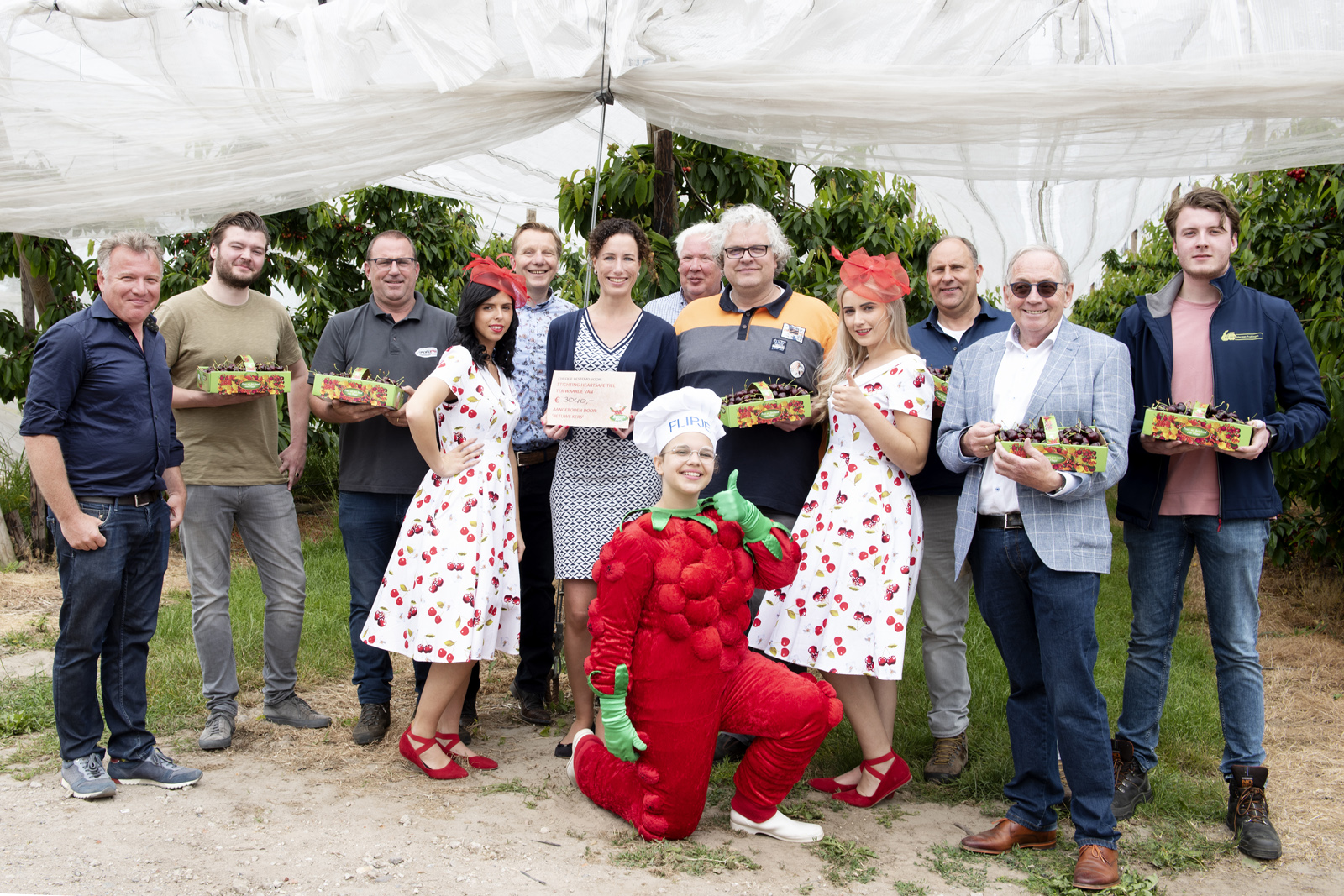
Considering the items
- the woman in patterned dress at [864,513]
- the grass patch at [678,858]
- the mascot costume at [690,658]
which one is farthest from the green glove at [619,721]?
the woman in patterned dress at [864,513]

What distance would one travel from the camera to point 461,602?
369 cm

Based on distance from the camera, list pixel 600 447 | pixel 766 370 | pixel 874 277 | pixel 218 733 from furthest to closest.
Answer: pixel 218 733 < pixel 600 447 < pixel 766 370 < pixel 874 277

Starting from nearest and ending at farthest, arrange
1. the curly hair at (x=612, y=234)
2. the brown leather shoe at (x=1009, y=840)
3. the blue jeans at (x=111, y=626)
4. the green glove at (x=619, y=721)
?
the green glove at (x=619, y=721) → the brown leather shoe at (x=1009, y=840) → the blue jeans at (x=111, y=626) → the curly hair at (x=612, y=234)

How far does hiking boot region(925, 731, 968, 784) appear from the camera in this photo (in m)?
3.92

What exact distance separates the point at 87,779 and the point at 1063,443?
3.48 metres

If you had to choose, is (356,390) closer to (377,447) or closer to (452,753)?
(377,447)

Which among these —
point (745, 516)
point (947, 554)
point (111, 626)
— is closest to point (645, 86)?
point (745, 516)

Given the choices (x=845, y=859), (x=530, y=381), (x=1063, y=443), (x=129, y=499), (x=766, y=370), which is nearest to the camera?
(x=1063, y=443)

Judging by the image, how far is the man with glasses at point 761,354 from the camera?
149 inches

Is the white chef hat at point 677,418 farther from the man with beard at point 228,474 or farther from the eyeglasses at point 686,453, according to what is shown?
the man with beard at point 228,474

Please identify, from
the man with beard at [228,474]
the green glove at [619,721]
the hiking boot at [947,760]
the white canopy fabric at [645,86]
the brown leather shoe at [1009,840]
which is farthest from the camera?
the man with beard at [228,474]

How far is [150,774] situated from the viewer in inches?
145

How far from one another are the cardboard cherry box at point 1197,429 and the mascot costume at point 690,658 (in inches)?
48.8

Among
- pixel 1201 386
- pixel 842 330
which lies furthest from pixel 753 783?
pixel 1201 386
